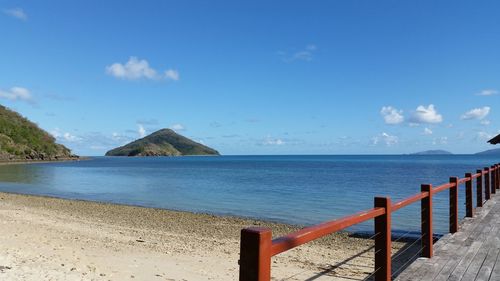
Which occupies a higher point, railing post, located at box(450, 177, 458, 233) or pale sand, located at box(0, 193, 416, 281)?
railing post, located at box(450, 177, 458, 233)

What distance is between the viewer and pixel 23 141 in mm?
117250

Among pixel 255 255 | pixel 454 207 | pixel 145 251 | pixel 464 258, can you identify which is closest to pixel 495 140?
pixel 454 207

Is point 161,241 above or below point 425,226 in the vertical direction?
below

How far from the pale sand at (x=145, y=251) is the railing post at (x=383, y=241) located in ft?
13.8

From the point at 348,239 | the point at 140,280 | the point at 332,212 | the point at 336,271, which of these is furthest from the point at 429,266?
the point at 332,212

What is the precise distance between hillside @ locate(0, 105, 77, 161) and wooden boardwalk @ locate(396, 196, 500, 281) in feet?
364

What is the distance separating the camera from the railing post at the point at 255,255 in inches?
90.3

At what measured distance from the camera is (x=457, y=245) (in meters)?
7.18

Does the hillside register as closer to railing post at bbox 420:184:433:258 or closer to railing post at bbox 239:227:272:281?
railing post at bbox 420:184:433:258

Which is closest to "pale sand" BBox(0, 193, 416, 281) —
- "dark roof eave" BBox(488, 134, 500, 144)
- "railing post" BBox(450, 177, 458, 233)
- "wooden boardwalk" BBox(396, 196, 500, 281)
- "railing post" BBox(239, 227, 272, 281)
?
"railing post" BBox(450, 177, 458, 233)

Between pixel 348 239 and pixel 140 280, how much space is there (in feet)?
27.4

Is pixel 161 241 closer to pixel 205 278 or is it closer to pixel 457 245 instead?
pixel 205 278

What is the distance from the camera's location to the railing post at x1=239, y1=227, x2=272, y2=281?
2293 mm

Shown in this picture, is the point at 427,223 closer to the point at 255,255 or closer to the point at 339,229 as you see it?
the point at 339,229
